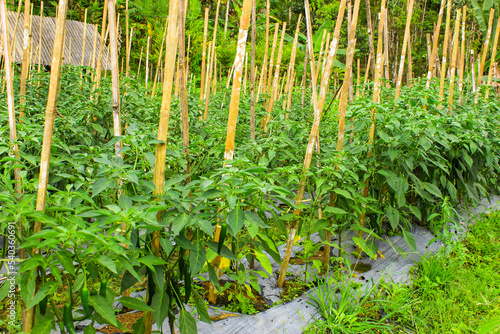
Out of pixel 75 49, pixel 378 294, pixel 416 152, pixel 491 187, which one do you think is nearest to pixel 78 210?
pixel 378 294

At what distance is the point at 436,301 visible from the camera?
2238mm

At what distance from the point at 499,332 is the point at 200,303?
4.92 ft

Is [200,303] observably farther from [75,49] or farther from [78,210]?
[75,49]

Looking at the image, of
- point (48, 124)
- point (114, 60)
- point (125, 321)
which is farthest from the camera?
point (125, 321)

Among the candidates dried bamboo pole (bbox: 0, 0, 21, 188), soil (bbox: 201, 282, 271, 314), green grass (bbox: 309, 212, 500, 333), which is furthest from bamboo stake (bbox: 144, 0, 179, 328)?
green grass (bbox: 309, 212, 500, 333)

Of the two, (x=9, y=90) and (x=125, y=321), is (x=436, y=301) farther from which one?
(x=9, y=90)

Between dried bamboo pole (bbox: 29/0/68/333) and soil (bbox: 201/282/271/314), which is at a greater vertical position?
dried bamboo pole (bbox: 29/0/68/333)

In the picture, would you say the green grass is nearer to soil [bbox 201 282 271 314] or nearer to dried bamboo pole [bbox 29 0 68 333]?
soil [bbox 201 282 271 314]

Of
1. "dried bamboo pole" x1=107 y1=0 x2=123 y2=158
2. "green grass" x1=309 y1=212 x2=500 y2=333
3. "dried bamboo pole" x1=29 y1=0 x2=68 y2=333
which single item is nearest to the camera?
"dried bamboo pole" x1=29 y1=0 x2=68 y2=333

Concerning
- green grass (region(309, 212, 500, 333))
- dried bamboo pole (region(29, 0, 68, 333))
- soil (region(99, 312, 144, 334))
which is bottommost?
soil (region(99, 312, 144, 334))

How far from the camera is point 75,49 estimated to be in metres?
11.7

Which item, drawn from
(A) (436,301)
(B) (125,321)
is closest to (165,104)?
(B) (125,321)

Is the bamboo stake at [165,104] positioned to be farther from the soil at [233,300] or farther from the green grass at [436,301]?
the green grass at [436,301]

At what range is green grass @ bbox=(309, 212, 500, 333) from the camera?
6.69 ft
